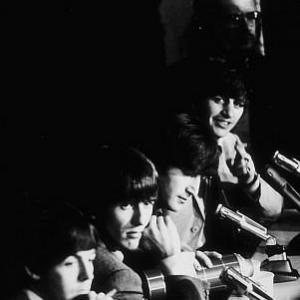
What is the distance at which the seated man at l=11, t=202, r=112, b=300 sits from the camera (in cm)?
122

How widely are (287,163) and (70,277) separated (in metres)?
0.81

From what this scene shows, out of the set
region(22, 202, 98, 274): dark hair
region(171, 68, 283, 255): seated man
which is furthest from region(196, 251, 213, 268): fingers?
region(22, 202, 98, 274): dark hair

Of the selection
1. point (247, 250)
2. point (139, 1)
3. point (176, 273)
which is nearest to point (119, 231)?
point (176, 273)

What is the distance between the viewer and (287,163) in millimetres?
1615

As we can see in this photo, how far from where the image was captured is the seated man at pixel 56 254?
3.99 feet

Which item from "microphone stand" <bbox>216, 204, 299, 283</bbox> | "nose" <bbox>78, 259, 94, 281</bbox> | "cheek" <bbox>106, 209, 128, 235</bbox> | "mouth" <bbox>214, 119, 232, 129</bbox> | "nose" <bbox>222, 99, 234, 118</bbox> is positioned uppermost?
"nose" <bbox>222, 99, 234, 118</bbox>

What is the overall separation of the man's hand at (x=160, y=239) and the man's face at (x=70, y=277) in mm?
259

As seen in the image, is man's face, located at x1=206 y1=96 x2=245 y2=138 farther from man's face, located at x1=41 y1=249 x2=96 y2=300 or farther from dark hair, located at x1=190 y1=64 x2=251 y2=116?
man's face, located at x1=41 y1=249 x2=96 y2=300

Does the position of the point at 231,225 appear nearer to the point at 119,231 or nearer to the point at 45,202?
the point at 119,231

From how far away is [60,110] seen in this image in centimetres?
140

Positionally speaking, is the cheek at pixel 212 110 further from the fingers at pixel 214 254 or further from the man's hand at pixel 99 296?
the man's hand at pixel 99 296

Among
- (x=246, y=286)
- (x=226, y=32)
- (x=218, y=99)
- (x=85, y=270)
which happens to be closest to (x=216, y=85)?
(x=218, y=99)

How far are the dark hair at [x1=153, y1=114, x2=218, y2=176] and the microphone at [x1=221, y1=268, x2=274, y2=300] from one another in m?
0.36

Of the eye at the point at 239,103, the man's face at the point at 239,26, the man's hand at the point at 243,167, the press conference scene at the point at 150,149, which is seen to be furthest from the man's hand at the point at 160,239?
the man's face at the point at 239,26
